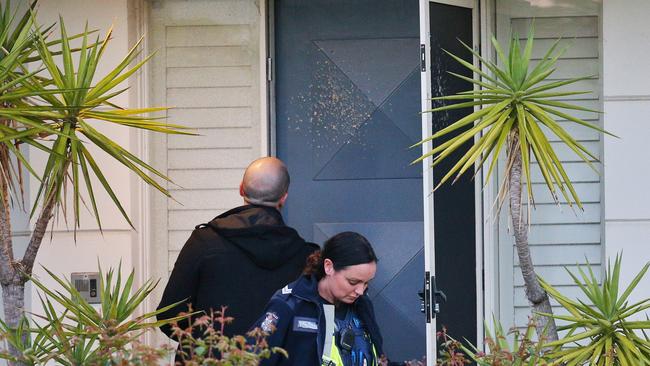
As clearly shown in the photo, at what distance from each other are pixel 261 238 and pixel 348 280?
34.0 inches

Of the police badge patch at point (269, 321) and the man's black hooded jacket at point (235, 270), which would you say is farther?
the man's black hooded jacket at point (235, 270)

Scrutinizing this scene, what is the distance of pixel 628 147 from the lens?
6.56m

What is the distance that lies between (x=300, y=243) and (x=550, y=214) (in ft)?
5.90

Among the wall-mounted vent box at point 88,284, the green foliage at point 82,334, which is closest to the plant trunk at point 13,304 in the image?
the green foliage at point 82,334

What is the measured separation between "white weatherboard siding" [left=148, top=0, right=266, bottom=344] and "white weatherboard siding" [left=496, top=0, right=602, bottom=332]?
157cm

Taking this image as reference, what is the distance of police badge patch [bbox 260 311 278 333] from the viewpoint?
4.73 metres

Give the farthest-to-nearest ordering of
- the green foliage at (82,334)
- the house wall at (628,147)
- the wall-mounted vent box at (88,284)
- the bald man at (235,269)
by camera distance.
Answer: the wall-mounted vent box at (88,284) → the house wall at (628,147) → the bald man at (235,269) → the green foliage at (82,334)

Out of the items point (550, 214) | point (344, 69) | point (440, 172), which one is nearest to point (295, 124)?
point (344, 69)

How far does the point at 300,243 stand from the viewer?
569cm

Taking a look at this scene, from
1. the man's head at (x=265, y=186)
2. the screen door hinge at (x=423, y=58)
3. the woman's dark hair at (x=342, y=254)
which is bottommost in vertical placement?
the woman's dark hair at (x=342, y=254)

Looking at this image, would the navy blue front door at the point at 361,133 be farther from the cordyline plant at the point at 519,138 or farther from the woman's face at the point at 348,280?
the woman's face at the point at 348,280

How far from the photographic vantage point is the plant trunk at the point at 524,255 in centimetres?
527

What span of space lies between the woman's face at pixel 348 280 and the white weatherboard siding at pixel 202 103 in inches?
100

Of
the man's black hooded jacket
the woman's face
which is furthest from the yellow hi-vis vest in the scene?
the man's black hooded jacket
